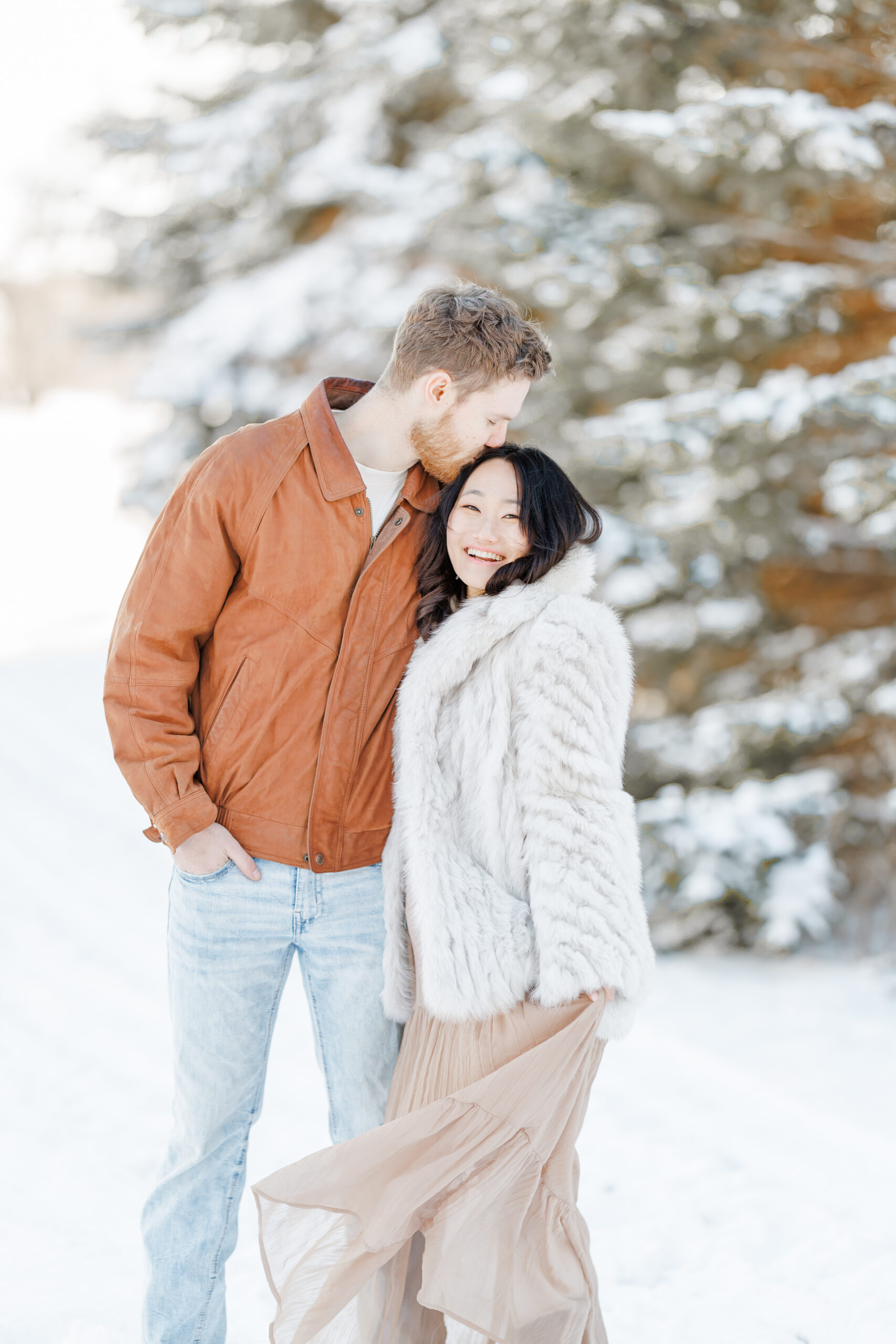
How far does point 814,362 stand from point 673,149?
196cm

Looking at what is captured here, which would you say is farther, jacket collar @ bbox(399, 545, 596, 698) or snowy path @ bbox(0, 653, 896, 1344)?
snowy path @ bbox(0, 653, 896, 1344)

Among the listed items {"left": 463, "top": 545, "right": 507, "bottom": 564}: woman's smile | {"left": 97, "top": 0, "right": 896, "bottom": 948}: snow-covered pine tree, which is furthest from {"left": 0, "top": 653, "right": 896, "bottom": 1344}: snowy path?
{"left": 463, "top": 545, "right": 507, "bottom": 564}: woman's smile

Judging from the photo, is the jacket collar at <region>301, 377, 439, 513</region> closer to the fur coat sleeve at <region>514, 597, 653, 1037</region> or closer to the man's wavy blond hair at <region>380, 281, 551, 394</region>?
the man's wavy blond hair at <region>380, 281, 551, 394</region>

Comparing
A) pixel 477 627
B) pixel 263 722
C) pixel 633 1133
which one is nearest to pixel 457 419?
pixel 477 627

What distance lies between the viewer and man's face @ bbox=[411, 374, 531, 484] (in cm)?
224

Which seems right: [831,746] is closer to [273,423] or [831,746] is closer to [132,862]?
[132,862]

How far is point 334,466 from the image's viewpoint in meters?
2.20

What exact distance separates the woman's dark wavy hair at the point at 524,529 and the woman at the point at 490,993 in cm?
7

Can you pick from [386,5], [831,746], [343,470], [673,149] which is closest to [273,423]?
[343,470]

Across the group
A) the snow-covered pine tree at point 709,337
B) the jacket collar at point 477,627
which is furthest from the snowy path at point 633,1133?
the jacket collar at point 477,627

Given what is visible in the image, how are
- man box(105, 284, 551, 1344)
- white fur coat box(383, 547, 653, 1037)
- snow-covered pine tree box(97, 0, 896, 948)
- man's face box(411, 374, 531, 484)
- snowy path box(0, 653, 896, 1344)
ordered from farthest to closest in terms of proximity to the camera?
snow-covered pine tree box(97, 0, 896, 948) < snowy path box(0, 653, 896, 1344) < man's face box(411, 374, 531, 484) < man box(105, 284, 551, 1344) < white fur coat box(383, 547, 653, 1037)

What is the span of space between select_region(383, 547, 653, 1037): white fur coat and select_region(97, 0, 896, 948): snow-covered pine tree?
3526mm

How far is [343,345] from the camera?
7215 millimetres

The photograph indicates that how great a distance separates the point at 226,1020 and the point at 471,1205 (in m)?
0.65
